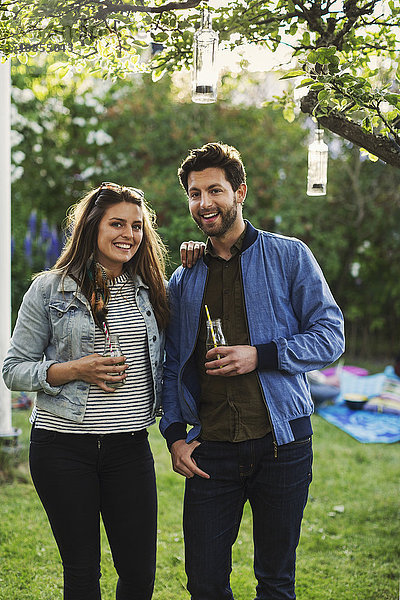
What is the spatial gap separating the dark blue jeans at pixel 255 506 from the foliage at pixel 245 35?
3.36 feet

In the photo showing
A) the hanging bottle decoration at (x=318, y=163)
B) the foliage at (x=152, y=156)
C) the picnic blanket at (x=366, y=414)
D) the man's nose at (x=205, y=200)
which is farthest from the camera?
the foliage at (x=152, y=156)

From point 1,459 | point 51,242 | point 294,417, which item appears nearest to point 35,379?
point 294,417

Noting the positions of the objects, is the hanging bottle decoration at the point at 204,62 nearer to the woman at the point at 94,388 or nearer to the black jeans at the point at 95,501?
the woman at the point at 94,388

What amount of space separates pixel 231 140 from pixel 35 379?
18.1 feet

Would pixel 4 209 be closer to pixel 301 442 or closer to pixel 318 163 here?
pixel 318 163

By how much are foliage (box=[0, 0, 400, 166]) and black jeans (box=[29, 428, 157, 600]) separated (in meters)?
1.21

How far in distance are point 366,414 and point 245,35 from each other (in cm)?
427

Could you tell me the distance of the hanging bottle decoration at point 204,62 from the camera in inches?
84.5

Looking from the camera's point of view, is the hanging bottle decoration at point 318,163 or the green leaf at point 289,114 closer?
the hanging bottle decoration at point 318,163

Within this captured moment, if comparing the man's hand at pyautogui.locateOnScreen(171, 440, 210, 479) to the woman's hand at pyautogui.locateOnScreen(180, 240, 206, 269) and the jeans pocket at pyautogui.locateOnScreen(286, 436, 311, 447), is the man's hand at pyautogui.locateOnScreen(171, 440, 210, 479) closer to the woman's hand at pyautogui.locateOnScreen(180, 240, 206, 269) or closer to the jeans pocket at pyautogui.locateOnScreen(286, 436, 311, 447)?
the jeans pocket at pyautogui.locateOnScreen(286, 436, 311, 447)

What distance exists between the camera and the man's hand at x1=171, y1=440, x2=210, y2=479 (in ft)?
6.70

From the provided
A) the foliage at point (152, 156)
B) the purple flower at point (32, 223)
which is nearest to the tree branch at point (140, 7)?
the foliage at point (152, 156)

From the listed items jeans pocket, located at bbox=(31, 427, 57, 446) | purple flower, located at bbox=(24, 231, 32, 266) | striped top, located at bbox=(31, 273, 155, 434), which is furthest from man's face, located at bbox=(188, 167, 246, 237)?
purple flower, located at bbox=(24, 231, 32, 266)

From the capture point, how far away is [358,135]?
2203mm
